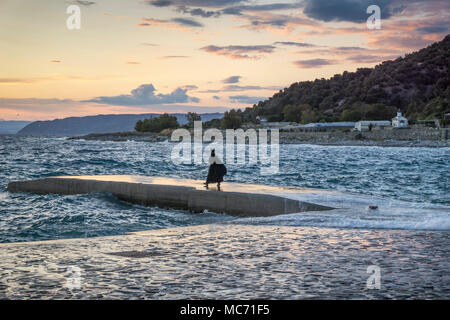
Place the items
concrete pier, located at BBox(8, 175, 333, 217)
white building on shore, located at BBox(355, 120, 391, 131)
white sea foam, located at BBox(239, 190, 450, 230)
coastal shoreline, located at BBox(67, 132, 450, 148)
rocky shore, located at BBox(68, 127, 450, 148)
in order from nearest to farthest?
white sea foam, located at BBox(239, 190, 450, 230)
concrete pier, located at BBox(8, 175, 333, 217)
coastal shoreline, located at BBox(67, 132, 450, 148)
rocky shore, located at BBox(68, 127, 450, 148)
white building on shore, located at BBox(355, 120, 391, 131)

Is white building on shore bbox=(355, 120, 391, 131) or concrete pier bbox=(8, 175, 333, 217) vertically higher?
white building on shore bbox=(355, 120, 391, 131)

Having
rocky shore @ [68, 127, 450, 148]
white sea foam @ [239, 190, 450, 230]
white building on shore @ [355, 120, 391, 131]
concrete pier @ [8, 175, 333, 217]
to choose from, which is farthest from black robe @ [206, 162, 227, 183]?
white building on shore @ [355, 120, 391, 131]

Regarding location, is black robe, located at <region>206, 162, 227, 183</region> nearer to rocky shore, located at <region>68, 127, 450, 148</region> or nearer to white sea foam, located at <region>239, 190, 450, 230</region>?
white sea foam, located at <region>239, 190, 450, 230</region>

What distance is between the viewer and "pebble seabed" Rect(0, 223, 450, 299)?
20.3ft

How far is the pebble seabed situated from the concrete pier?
155 inches

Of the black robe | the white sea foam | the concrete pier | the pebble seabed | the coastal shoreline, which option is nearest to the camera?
the pebble seabed

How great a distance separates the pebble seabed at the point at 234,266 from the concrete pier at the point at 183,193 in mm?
3928

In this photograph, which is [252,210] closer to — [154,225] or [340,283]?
[154,225]

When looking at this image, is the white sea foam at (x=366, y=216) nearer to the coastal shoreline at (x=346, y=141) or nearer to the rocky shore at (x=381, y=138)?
the coastal shoreline at (x=346, y=141)

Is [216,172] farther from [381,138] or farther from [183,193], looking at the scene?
[381,138]

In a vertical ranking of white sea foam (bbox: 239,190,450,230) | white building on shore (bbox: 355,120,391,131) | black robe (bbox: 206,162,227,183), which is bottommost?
white sea foam (bbox: 239,190,450,230)

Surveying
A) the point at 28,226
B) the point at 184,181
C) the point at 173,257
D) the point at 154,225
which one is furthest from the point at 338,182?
the point at 173,257

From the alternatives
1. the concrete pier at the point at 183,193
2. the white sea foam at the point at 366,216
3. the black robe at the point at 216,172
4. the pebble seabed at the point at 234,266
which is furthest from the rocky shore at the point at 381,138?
the pebble seabed at the point at 234,266

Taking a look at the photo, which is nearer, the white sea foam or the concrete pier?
the white sea foam
